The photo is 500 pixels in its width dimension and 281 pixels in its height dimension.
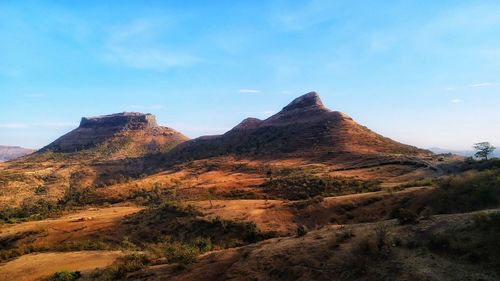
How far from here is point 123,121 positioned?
413 ft

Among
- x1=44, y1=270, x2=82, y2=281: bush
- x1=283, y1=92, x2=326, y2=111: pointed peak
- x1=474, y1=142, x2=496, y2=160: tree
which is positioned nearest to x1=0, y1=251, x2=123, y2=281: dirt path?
x1=44, y1=270, x2=82, y2=281: bush

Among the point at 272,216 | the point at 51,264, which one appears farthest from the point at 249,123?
the point at 51,264

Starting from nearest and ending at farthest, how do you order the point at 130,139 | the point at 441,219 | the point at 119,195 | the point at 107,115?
the point at 441,219 → the point at 119,195 → the point at 130,139 → the point at 107,115

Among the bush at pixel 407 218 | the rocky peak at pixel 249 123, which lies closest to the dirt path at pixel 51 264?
the bush at pixel 407 218

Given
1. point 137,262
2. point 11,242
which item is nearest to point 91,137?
point 11,242

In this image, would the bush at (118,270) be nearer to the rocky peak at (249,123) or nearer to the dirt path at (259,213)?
the dirt path at (259,213)

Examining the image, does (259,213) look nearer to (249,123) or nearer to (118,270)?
(118,270)

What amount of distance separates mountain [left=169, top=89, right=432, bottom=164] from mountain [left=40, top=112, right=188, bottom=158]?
50.2 feet

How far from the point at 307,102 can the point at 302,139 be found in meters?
23.0

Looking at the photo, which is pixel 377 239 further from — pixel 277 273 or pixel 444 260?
pixel 277 273

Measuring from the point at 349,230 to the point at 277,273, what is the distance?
3.15m

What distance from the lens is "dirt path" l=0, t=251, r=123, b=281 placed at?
18.1 meters

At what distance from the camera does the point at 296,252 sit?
12852 millimetres

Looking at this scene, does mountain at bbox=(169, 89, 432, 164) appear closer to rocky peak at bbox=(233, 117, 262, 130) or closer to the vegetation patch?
rocky peak at bbox=(233, 117, 262, 130)
